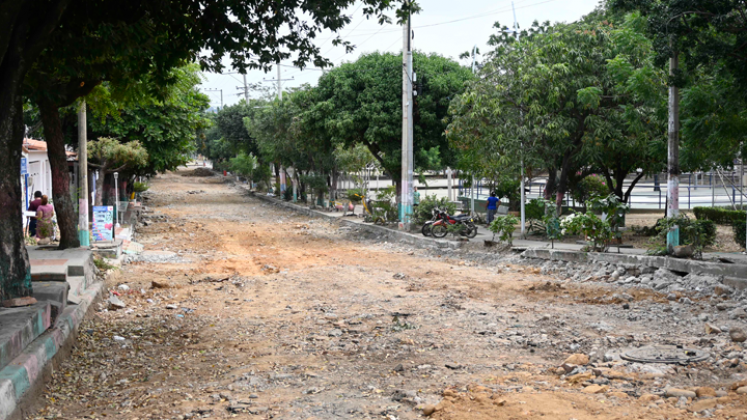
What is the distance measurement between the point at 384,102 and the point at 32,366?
759 inches

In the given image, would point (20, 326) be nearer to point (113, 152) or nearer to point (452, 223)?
point (452, 223)

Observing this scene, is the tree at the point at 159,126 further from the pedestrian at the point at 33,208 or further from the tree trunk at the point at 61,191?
the tree trunk at the point at 61,191

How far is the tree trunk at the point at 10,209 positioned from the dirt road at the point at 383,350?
116 cm

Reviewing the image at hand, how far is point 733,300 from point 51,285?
32.9 feet

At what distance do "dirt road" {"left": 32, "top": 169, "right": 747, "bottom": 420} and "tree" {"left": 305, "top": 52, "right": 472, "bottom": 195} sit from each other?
1011 cm

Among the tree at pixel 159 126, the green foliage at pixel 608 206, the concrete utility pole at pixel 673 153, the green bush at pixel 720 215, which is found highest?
the tree at pixel 159 126

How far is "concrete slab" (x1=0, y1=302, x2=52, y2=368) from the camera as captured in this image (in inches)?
254

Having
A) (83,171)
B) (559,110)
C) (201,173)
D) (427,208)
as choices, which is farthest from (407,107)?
(201,173)

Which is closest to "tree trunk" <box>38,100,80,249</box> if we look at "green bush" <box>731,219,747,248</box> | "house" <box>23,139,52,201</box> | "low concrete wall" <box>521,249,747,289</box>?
"house" <box>23,139,52,201</box>

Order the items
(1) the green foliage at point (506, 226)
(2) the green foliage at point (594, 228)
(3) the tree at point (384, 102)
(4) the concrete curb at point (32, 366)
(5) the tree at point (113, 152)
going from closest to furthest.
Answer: (4) the concrete curb at point (32, 366), (2) the green foliage at point (594, 228), (1) the green foliage at point (506, 226), (5) the tree at point (113, 152), (3) the tree at point (384, 102)

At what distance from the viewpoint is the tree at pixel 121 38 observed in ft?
27.1

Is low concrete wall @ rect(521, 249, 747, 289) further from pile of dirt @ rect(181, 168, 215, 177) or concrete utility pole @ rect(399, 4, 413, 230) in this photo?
pile of dirt @ rect(181, 168, 215, 177)

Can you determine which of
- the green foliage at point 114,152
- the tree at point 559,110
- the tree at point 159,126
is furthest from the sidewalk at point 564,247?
the green foliage at point 114,152

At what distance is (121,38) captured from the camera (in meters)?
9.22
